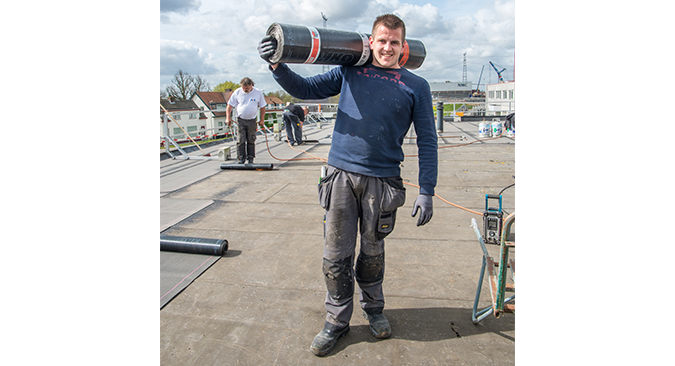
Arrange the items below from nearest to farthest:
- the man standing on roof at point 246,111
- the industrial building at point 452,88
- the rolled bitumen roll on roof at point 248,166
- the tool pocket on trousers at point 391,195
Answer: the tool pocket on trousers at point 391,195, the man standing on roof at point 246,111, the rolled bitumen roll on roof at point 248,166, the industrial building at point 452,88

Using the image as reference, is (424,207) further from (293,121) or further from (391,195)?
(293,121)

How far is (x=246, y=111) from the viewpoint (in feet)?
24.7

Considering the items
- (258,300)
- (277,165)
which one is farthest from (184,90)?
(258,300)

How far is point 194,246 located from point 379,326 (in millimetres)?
1938

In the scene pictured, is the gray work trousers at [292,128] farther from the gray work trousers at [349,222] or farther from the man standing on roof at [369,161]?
the gray work trousers at [349,222]

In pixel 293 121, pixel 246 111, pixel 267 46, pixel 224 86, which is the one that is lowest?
pixel 267 46

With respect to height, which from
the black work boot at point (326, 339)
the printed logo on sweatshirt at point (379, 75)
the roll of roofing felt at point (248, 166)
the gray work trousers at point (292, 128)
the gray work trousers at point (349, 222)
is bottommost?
the black work boot at point (326, 339)

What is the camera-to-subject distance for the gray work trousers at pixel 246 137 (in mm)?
7703

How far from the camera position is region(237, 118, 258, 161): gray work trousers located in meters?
7.70

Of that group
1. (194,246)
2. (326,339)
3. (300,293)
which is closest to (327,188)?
(326,339)

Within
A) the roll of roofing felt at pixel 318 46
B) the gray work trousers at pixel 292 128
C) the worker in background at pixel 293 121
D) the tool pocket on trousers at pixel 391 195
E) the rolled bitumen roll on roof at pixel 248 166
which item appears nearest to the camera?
the roll of roofing felt at pixel 318 46

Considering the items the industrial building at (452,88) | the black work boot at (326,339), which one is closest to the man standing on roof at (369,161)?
the black work boot at (326,339)

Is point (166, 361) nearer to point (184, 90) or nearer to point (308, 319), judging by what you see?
point (308, 319)

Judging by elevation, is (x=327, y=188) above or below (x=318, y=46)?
below
